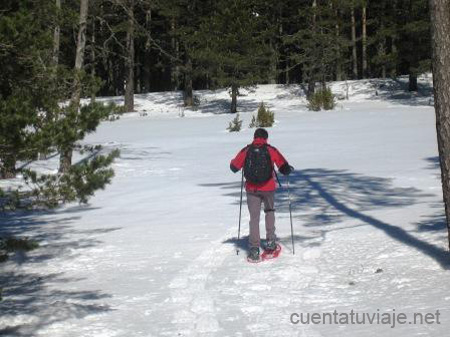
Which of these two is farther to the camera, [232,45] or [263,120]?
[232,45]

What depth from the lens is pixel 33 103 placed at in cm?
610

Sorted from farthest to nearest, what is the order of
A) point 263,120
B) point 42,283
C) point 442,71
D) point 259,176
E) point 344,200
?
1. point 263,120
2. point 344,200
3. point 259,176
4. point 42,283
5. point 442,71

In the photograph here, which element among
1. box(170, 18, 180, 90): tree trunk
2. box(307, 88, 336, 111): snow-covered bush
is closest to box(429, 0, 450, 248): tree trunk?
box(307, 88, 336, 111): snow-covered bush

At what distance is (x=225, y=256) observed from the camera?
8516mm

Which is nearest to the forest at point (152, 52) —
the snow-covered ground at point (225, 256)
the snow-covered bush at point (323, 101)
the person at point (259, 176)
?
the snow-covered ground at point (225, 256)

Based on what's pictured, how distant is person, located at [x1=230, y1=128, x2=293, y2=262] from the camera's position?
8.12 metres

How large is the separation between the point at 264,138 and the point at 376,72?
5403 cm

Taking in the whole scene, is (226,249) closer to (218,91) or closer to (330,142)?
(330,142)

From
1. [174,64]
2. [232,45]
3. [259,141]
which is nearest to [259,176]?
[259,141]

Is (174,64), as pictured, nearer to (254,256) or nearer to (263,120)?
(263,120)

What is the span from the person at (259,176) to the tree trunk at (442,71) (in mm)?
2002

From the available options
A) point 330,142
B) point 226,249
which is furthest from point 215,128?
point 226,249

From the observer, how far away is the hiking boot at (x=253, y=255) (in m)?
8.13

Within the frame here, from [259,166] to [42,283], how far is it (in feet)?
9.84
